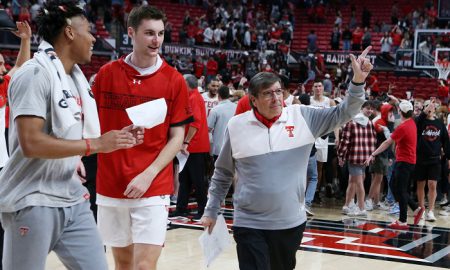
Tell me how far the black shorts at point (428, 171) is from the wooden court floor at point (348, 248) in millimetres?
631

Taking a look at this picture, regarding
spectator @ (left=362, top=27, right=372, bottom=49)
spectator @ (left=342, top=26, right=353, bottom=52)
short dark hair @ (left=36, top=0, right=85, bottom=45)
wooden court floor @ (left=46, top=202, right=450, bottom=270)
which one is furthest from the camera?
spectator @ (left=342, top=26, right=353, bottom=52)

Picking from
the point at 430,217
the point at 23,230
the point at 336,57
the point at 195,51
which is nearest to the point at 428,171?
the point at 430,217

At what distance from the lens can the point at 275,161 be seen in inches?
152

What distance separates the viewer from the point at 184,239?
24.0 ft

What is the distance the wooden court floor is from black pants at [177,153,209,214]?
0.36 metres

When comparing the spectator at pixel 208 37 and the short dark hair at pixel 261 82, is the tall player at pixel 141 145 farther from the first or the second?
the spectator at pixel 208 37

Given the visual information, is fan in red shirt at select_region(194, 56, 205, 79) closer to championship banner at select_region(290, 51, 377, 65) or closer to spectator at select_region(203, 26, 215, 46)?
spectator at select_region(203, 26, 215, 46)

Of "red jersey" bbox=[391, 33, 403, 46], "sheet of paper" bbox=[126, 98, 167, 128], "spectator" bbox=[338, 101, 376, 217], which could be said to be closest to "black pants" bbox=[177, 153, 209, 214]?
"spectator" bbox=[338, 101, 376, 217]

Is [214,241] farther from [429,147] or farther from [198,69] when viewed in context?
[198,69]

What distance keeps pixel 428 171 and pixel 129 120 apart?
6582 mm

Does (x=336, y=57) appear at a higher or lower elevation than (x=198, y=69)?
higher

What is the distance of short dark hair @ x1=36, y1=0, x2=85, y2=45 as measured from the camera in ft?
9.85

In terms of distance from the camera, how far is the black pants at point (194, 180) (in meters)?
8.40

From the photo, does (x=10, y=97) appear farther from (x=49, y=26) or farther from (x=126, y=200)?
(x=126, y=200)
